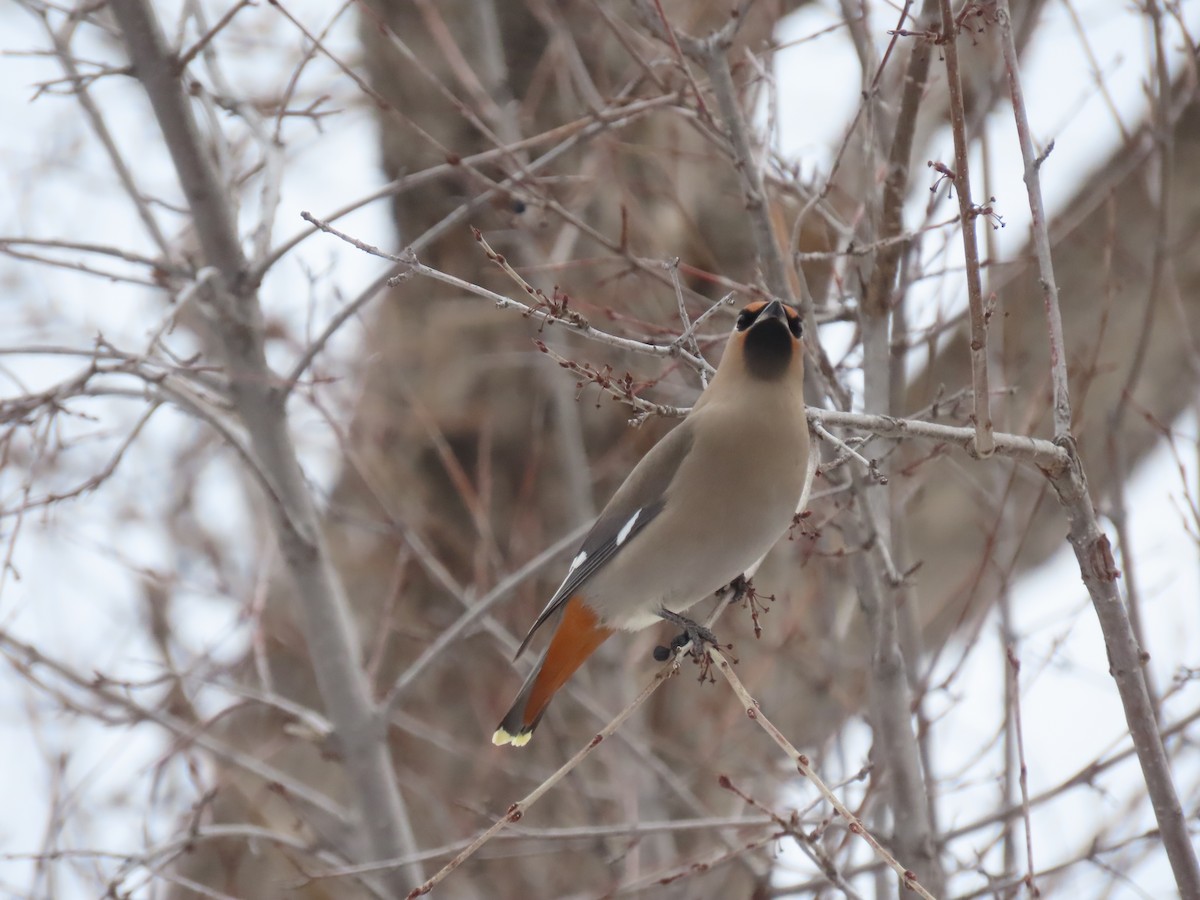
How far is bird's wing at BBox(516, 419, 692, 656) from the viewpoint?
11.0 feet

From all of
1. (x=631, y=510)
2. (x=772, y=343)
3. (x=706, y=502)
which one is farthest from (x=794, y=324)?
(x=631, y=510)

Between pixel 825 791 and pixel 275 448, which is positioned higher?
pixel 275 448

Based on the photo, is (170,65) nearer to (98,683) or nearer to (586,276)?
Answer: (98,683)

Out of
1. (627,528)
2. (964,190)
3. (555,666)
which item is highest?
(627,528)

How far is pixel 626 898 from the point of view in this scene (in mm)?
4812

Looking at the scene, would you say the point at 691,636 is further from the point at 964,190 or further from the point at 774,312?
the point at 964,190

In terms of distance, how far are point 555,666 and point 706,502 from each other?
2.49 ft

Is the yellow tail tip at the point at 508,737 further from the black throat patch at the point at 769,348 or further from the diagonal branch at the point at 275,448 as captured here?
the black throat patch at the point at 769,348

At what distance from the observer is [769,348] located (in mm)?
3164

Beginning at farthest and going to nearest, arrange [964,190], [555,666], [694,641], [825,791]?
[555,666]
[694,641]
[825,791]
[964,190]

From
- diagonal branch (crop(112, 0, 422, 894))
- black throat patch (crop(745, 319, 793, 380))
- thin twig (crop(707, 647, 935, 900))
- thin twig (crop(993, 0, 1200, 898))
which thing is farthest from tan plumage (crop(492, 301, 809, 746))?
thin twig (crop(993, 0, 1200, 898))

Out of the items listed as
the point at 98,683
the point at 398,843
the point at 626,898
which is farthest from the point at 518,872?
the point at 98,683

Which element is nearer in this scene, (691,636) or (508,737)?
(691,636)

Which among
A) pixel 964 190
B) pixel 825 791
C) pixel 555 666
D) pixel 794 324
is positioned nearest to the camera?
pixel 964 190
